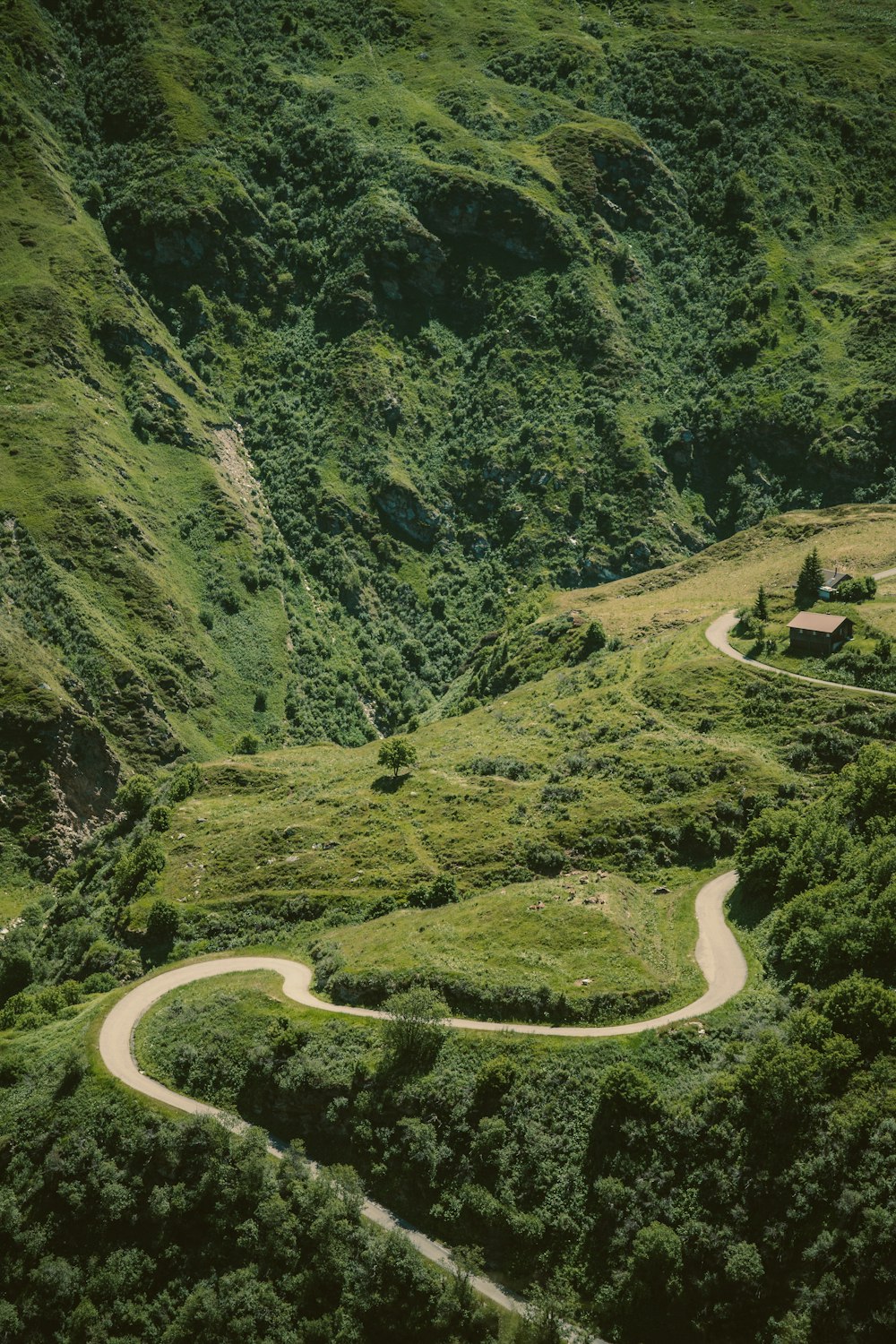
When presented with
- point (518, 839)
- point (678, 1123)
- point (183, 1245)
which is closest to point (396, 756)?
Result: point (518, 839)

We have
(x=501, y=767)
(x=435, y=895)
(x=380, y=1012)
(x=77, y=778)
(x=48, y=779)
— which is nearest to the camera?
(x=380, y=1012)

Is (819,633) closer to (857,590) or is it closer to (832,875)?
(857,590)

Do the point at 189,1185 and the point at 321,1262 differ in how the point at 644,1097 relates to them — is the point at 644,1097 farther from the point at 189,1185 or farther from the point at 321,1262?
the point at 189,1185

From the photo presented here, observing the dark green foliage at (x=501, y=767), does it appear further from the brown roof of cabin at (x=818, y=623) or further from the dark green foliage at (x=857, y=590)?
the dark green foliage at (x=857, y=590)

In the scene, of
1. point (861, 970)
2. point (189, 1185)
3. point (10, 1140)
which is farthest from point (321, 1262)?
point (861, 970)

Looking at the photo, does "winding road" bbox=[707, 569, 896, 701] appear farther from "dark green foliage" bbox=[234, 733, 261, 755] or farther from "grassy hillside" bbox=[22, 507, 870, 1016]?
"dark green foliage" bbox=[234, 733, 261, 755]

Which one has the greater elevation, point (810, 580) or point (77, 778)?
point (810, 580)

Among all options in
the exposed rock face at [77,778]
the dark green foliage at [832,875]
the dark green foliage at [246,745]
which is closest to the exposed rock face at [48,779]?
the exposed rock face at [77,778]
